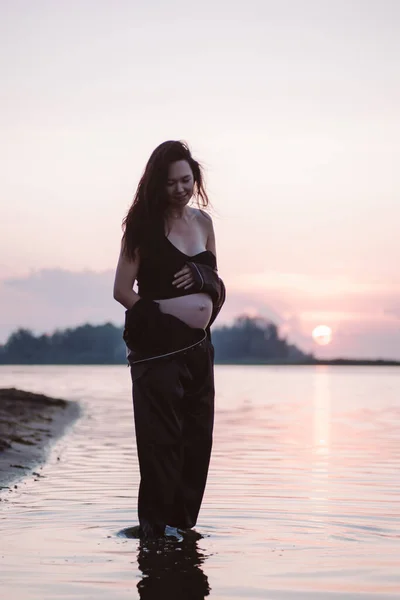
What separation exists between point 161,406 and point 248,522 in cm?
139

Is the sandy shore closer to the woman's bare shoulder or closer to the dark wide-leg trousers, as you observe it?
the dark wide-leg trousers

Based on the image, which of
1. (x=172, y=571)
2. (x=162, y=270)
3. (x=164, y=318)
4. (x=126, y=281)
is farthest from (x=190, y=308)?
(x=172, y=571)

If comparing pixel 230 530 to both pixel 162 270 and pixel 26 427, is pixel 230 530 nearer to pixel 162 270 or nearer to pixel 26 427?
pixel 162 270

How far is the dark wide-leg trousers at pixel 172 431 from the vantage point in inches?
233

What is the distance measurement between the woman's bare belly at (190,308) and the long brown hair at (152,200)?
342 mm

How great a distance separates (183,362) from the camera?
235 inches

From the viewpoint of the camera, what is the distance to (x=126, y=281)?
5969 millimetres

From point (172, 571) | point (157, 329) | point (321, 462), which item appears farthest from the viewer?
point (321, 462)

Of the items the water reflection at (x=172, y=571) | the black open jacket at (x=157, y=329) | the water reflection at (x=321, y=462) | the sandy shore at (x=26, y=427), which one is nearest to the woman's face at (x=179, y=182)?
the black open jacket at (x=157, y=329)

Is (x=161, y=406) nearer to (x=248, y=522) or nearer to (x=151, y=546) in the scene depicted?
(x=151, y=546)

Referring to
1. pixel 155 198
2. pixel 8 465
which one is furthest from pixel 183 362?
pixel 8 465

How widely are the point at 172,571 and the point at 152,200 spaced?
2042mm

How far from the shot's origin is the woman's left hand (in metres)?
5.89

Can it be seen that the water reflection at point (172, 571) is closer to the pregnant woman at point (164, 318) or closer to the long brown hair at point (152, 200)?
the pregnant woman at point (164, 318)
